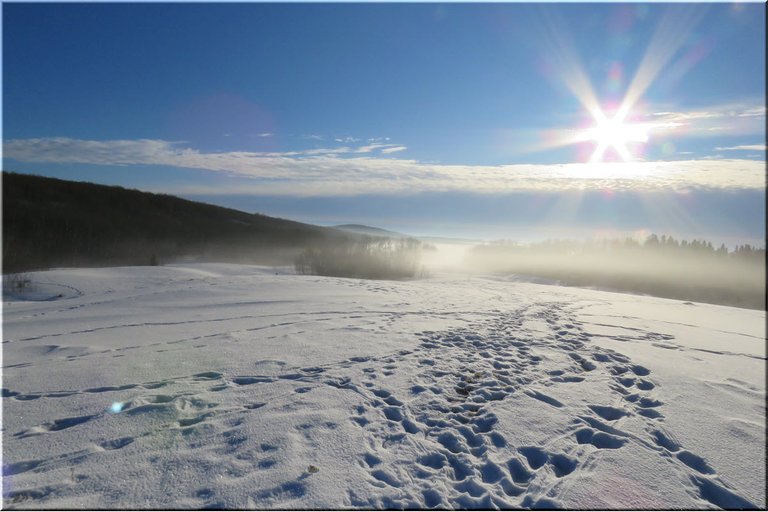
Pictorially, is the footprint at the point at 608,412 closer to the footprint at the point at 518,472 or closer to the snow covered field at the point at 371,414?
the snow covered field at the point at 371,414

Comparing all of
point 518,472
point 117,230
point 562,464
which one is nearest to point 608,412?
point 562,464

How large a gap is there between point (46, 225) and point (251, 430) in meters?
30.6

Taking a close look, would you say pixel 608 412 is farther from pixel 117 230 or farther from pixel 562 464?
pixel 117 230

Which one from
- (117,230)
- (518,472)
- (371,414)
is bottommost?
(518,472)

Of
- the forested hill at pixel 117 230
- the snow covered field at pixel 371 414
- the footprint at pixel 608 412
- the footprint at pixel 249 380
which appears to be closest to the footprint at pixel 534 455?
the snow covered field at pixel 371 414

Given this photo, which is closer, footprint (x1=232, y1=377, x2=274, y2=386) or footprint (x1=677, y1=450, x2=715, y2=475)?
footprint (x1=677, y1=450, x2=715, y2=475)

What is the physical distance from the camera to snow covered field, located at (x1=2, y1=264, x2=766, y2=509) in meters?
2.56

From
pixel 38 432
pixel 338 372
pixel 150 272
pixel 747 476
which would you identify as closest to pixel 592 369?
pixel 747 476

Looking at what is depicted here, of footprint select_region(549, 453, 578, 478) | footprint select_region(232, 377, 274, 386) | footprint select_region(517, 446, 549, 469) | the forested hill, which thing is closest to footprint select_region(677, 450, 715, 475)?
footprint select_region(549, 453, 578, 478)

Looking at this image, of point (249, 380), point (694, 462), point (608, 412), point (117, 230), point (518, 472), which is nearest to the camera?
point (518, 472)

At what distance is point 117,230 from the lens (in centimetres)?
2906

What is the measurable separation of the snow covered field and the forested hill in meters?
12.6

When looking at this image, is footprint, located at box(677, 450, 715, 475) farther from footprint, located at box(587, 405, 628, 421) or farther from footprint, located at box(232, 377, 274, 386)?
footprint, located at box(232, 377, 274, 386)

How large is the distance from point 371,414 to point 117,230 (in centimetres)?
3249
